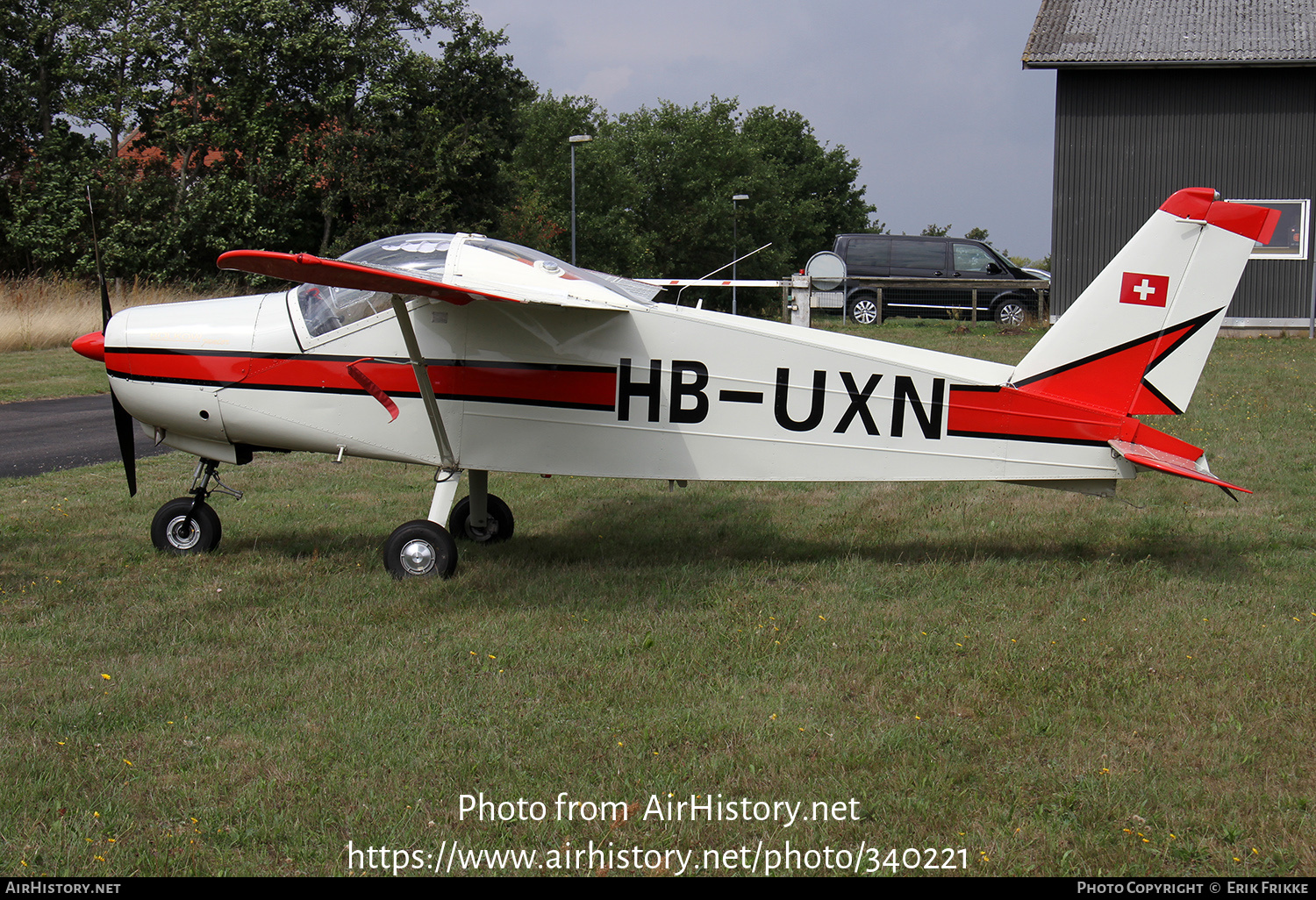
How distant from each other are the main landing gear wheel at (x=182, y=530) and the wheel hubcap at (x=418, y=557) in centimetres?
175

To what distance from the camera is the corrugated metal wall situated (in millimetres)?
23562

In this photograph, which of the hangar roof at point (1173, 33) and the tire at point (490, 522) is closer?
the tire at point (490, 522)

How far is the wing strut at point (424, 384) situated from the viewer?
625cm

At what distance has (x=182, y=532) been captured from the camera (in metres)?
7.45

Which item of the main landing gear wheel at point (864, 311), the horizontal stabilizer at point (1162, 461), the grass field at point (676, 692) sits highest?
the main landing gear wheel at point (864, 311)

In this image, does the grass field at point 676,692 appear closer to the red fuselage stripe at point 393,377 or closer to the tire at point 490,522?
the tire at point 490,522

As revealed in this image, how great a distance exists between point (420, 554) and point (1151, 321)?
5071 millimetres

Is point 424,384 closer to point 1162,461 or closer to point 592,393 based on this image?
point 592,393

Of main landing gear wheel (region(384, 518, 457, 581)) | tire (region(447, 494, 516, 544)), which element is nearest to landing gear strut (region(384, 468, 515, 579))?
main landing gear wheel (region(384, 518, 457, 581))

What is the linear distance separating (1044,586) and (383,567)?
14.5 feet

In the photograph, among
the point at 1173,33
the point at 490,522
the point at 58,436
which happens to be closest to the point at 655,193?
the point at 1173,33

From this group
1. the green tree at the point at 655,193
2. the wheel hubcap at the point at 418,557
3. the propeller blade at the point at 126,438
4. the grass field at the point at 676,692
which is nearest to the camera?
the grass field at the point at 676,692

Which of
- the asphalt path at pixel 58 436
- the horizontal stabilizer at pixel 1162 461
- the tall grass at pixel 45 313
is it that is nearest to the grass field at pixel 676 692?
the horizontal stabilizer at pixel 1162 461

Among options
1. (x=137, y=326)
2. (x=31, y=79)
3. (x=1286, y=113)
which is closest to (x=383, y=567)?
(x=137, y=326)
